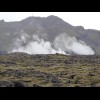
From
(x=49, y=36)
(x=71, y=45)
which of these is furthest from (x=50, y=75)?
(x=49, y=36)

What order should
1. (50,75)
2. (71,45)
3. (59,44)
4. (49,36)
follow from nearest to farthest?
(50,75) < (71,45) < (49,36) < (59,44)

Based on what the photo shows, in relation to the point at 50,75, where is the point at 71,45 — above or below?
above

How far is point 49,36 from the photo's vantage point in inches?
3920

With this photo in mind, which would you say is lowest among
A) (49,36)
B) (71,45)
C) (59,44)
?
(71,45)

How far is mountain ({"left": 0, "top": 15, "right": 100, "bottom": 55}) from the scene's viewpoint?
9469cm

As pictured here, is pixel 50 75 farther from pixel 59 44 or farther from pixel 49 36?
pixel 59 44

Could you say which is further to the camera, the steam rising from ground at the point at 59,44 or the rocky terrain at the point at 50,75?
the steam rising from ground at the point at 59,44

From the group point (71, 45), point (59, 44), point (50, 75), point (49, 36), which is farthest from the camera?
point (59, 44)

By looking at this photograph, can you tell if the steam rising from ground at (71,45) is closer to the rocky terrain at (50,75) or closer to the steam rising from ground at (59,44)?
the steam rising from ground at (59,44)

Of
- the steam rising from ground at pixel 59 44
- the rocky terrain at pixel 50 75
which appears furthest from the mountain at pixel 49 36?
the rocky terrain at pixel 50 75

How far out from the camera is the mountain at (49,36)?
94688mm

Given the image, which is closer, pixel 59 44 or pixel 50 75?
pixel 50 75
